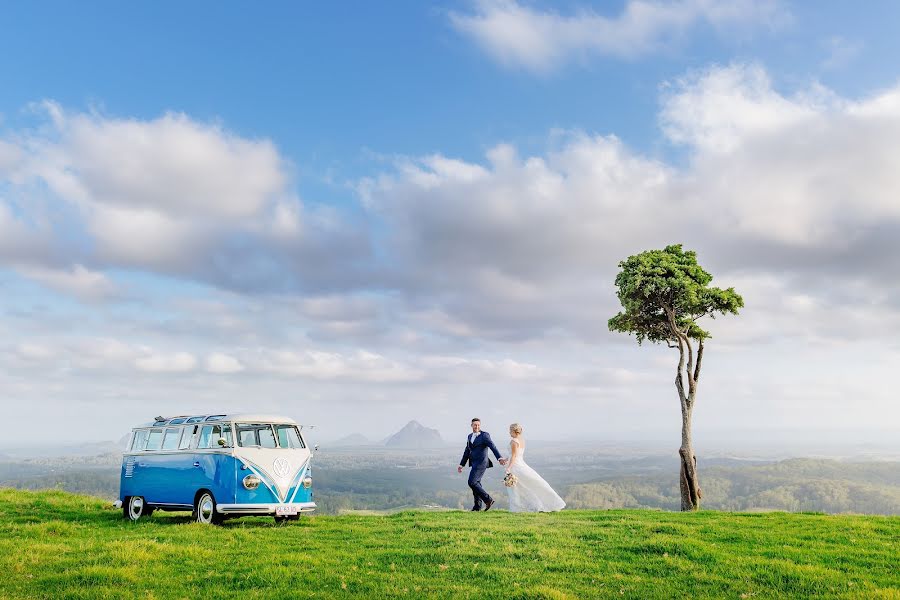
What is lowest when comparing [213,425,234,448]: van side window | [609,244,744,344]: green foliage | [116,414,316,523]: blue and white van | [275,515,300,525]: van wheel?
[275,515,300,525]: van wheel

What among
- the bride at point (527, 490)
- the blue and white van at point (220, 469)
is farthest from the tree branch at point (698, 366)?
the blue and white van at point (220, 469)

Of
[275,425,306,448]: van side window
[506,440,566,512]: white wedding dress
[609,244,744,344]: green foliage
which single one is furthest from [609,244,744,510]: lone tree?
[275,425,306,448]: van side window

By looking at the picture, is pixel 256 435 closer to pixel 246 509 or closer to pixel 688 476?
pixel 246 509

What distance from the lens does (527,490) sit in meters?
24.0

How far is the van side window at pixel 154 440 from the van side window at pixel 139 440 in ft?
1.11

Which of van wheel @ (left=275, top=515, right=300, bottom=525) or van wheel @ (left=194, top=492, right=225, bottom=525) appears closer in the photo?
van wheel @ (left=194, top=492, right=225, bottom=525)

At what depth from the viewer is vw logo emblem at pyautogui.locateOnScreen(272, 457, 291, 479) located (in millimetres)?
20516

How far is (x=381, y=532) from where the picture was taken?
1761 cm

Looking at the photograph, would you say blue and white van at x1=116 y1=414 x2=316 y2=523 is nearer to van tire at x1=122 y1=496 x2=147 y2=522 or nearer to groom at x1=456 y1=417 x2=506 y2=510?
van tire at x1=122 y1=496 x2=147 y2=522

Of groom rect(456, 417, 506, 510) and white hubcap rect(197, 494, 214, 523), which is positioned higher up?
groom rect(456, 417, 506, 510)

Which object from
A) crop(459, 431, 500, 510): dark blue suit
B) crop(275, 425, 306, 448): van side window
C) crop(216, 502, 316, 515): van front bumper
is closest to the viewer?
crop(216, 502, 316, 515): van front bumper

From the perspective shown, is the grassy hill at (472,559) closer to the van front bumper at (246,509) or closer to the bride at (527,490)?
the van front bumper at (246,509)

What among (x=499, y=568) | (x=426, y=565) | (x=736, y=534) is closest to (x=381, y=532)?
(x=426, y=565)

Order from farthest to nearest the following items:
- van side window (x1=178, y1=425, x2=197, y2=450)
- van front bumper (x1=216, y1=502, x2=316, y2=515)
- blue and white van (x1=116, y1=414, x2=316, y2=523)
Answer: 1. van side window (x1=178, y1=425, x2=197, y2=450)
2. blue and white van (x1=116, y1=414, x2=316, y2=523)
3. van front bumper (x1=216, y1=502, x2=316, y2=515)
